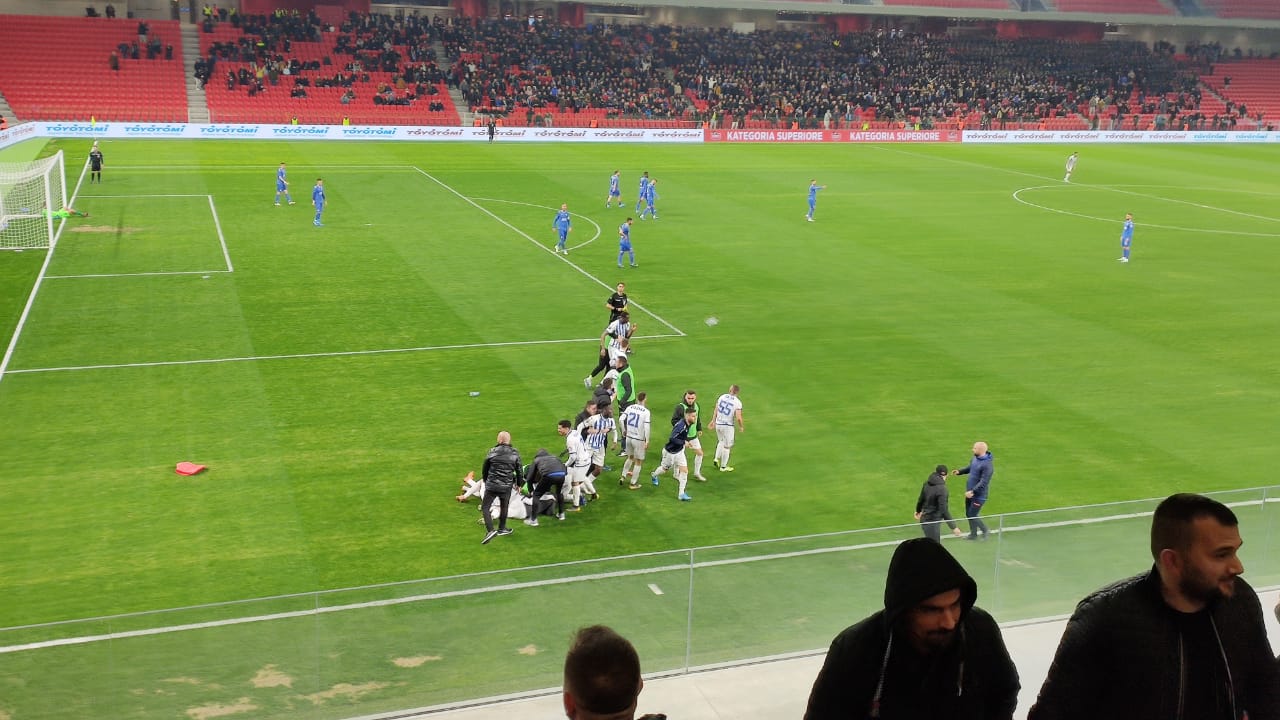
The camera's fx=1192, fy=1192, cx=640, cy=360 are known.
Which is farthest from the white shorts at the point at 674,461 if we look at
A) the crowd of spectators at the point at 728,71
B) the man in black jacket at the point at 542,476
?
the crowd of spectators at the point at 728,71

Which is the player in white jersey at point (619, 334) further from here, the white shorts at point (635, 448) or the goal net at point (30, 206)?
the goal net at point (30, 206)

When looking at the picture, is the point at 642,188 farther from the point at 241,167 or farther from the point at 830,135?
the point at 830,135

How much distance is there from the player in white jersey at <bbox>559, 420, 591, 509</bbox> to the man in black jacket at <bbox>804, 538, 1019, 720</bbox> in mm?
13004

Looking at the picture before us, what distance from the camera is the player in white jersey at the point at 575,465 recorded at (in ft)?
56.7

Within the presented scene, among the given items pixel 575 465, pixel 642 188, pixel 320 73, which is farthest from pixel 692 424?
pixel 320 73

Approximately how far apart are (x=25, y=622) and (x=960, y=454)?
1402 centimetres

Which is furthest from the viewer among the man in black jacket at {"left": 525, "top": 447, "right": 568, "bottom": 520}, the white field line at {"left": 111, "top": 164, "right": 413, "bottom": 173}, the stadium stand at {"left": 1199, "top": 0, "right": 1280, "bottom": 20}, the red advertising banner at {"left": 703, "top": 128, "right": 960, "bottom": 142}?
the stadium stand at {"left": 1199, "top": 0, "right": 1280, "bottom": 20}

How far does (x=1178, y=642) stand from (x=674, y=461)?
13.8 m

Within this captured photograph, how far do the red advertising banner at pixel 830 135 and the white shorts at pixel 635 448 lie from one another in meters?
54.4

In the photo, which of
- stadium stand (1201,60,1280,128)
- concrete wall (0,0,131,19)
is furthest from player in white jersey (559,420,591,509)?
stadium stand (1201,60,1280,128)

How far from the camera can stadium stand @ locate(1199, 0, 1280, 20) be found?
95562mm

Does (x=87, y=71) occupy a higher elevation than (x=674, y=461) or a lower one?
higher

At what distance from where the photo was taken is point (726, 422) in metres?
19.1

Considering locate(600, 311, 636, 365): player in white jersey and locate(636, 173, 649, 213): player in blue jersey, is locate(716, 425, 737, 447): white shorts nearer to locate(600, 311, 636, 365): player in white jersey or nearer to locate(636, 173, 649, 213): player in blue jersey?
locate(600, 311, 636, 365): player in white jersey
